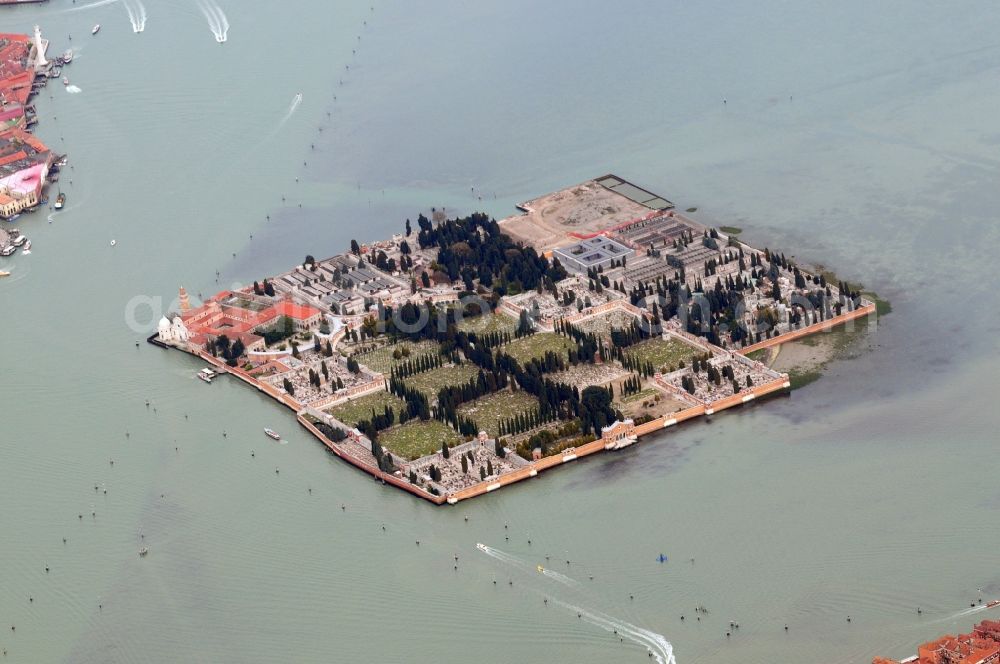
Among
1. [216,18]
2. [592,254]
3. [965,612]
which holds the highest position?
[965,612]

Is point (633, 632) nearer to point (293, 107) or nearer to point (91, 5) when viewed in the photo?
point (293, 107)

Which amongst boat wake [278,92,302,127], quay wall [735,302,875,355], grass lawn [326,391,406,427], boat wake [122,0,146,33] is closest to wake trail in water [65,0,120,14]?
boat wake [122,0,146,33]

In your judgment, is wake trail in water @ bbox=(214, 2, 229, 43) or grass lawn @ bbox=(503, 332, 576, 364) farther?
wake trail in water @ bbox=(214, 2, 229, 43)

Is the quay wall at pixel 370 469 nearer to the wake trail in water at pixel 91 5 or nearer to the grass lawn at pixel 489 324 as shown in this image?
the grass lawn at pixel 489 324

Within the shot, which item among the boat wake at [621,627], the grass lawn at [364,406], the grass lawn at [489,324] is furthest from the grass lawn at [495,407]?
the boat wake at [621,627]

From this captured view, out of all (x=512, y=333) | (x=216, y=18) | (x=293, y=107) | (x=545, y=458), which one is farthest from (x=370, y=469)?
(x=216, y=18)

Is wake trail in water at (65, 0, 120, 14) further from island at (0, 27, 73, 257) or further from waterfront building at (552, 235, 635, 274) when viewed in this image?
waterfront building at (552, 235, 635, 274)

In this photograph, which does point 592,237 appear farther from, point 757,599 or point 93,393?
point 757,599
